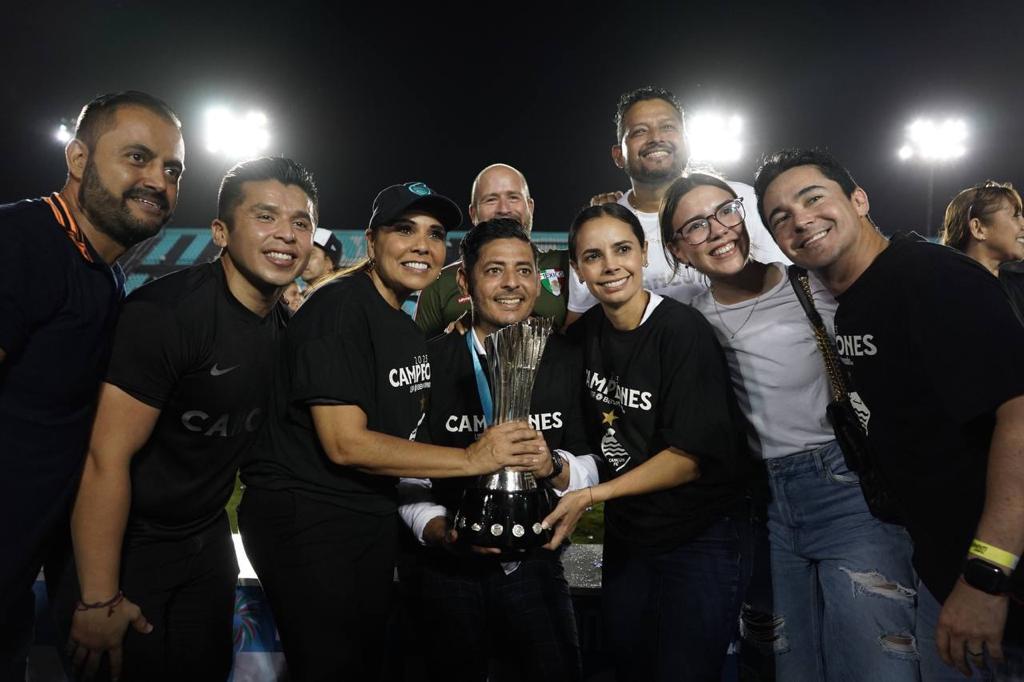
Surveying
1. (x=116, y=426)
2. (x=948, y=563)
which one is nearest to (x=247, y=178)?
(x=116, y=426)

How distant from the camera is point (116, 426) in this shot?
2.14 m

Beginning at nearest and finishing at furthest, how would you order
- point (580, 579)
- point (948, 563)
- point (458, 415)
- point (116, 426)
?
point (948, 563), point (116, 426), point (458, 415), point (580, 579)

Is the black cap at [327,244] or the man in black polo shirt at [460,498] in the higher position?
the black cap at [327,244]

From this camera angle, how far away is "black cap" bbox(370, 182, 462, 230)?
8.59ft

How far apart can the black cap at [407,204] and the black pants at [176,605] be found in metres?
1.51

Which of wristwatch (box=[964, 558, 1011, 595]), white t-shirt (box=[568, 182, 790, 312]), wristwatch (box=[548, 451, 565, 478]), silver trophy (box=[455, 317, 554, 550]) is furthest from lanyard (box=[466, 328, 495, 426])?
wristwatch (box=[964, 558, 1011, 595])

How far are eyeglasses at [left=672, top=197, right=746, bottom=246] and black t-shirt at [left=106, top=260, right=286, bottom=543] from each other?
191cm

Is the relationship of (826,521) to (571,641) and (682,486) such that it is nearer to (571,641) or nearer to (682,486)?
(682,486)

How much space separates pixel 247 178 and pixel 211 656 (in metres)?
1.99

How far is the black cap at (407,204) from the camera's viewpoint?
2619 millimetres

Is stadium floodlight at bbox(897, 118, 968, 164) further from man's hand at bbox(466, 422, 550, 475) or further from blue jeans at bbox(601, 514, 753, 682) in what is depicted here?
man's hand at bbox(466, 422, 550, 475)

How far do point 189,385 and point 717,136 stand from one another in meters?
20.5

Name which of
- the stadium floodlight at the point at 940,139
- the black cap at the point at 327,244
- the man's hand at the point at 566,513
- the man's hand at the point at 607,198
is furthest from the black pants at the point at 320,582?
the stadium floodlight at the point at 940,139

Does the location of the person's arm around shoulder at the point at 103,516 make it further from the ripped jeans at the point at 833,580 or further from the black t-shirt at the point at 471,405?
the ripped jeans at the point at 833,580
